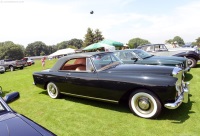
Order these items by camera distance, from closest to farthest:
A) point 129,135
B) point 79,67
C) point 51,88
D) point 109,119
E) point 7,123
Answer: point 7,123 < point 129,135 < point 109,119 < point 79,67 < point 51,88

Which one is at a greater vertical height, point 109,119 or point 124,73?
point 124,73

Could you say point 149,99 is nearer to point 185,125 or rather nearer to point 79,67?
point 185,125

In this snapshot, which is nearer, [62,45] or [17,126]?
[17,126]

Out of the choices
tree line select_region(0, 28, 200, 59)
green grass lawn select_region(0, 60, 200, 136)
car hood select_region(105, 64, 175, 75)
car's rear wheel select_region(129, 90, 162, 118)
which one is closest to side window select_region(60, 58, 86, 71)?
car hood select_region(105, 64, 175, 75)

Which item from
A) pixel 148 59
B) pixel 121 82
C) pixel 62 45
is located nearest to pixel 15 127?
pixel 121 82

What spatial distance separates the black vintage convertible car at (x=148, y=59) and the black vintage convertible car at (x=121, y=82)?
2.32 metres

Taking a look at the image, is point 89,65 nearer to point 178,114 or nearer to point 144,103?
A: point 144,103

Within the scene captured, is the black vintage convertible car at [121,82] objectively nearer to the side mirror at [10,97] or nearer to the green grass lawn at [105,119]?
the green grass lawn at [105,119]

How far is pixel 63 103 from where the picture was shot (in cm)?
558

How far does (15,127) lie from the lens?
1.98 metres

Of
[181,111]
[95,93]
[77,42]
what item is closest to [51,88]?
[95,93]

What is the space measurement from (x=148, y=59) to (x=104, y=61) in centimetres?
313

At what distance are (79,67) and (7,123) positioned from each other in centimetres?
346

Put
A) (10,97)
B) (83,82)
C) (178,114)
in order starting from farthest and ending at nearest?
(83,82) < (178,114) < (10,97)
